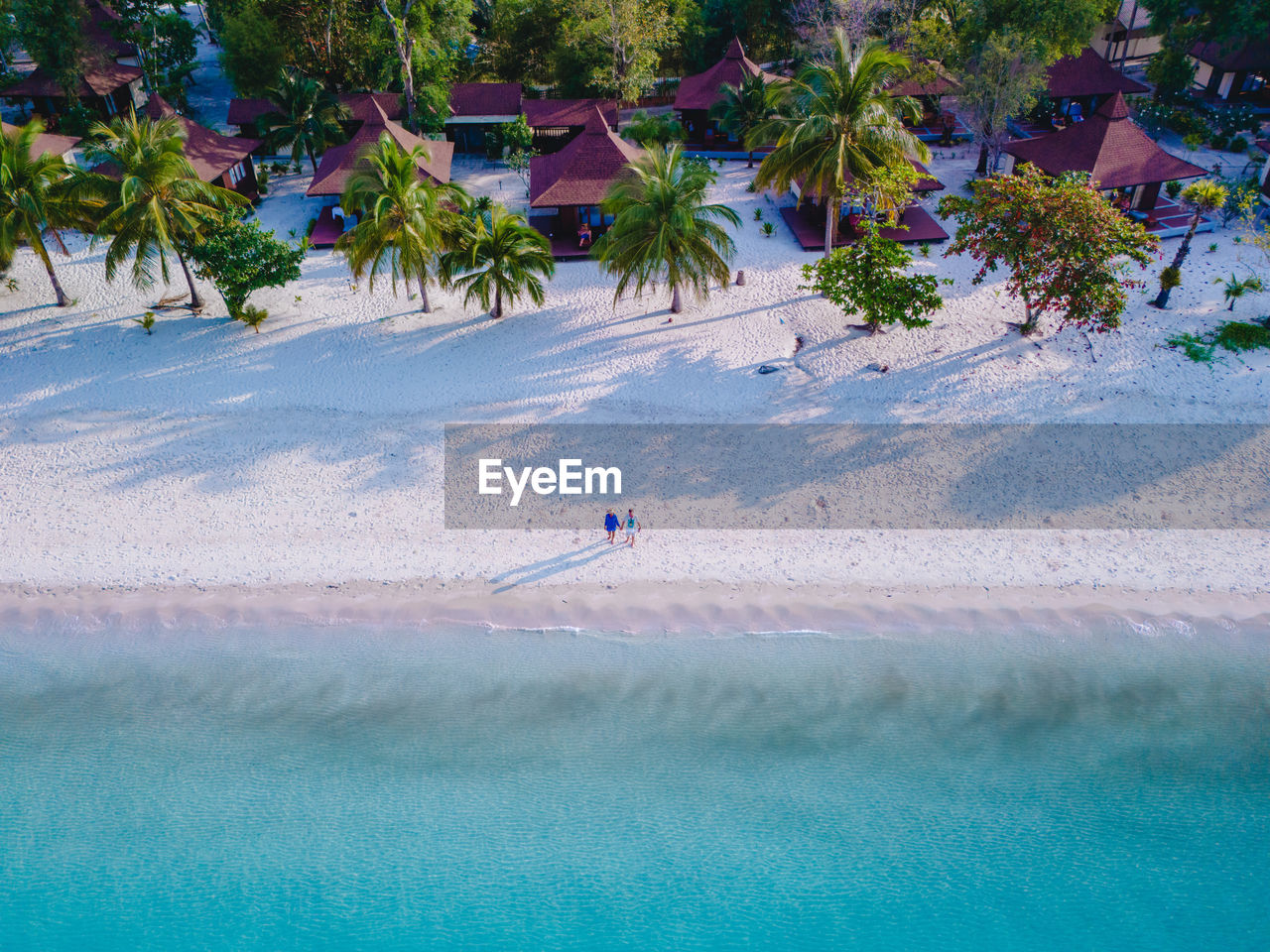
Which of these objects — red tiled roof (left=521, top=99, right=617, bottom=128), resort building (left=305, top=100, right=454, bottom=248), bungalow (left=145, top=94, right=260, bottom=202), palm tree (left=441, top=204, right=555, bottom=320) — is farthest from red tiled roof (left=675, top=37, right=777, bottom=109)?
bungalow (left=145, top=94, right=260, bottom=202)

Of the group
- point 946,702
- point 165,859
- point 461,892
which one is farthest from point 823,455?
point 165,859

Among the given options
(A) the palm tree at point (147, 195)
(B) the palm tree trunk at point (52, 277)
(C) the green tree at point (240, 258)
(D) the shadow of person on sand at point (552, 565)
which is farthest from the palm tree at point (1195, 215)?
(B) the palm tree trunk at point (52, 277)

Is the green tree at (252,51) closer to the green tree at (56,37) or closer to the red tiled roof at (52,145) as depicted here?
the green tree at (56,37)

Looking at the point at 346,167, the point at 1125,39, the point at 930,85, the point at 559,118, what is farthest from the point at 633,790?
the point at 1125,39

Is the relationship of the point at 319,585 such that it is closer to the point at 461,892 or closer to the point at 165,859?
the point at 165,859

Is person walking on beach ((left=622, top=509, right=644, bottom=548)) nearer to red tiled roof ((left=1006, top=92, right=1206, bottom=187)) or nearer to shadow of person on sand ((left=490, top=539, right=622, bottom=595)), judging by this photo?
shadow of person on sand ((left=490, top=539, right=622, bottom=595))

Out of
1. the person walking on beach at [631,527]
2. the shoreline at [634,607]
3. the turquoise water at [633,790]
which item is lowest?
the turquoise water at [633,790]
